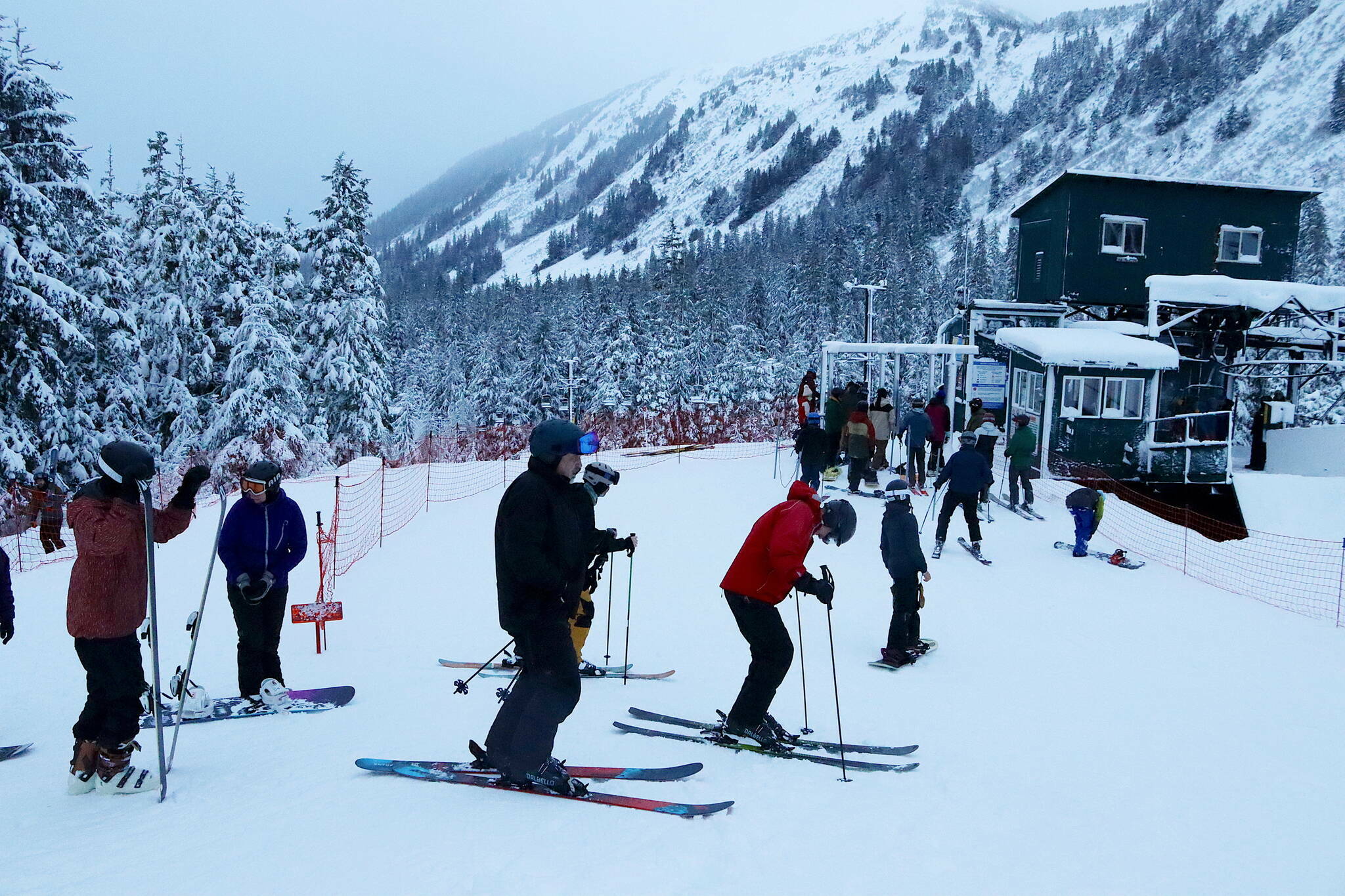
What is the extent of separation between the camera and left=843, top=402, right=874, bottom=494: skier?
1470cm

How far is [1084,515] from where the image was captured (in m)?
11.7

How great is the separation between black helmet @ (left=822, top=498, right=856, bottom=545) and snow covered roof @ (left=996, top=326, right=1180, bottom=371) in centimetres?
1327

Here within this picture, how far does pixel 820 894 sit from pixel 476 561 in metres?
8.71

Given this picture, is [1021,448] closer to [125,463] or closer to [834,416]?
[834,416]

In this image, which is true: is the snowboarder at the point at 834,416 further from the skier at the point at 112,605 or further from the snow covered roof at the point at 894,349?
the skier at the point at 112,605

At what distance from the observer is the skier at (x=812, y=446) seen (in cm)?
1367

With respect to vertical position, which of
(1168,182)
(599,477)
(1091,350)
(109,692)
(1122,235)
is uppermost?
(1168,182)

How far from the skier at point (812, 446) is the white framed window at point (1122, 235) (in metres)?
12.8

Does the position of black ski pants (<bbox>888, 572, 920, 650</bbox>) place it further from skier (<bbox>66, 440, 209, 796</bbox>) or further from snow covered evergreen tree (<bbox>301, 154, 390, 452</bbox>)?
snow covered evergreen tree (<bbox>301, 154, 390, 452</bbox>)

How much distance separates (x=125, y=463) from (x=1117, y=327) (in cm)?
2073

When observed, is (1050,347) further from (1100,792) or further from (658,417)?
(658,417)

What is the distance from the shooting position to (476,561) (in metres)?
11.3

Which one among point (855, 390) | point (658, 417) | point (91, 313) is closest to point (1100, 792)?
point (855, 390)

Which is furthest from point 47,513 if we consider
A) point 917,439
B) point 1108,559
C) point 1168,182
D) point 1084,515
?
point 1168,182
